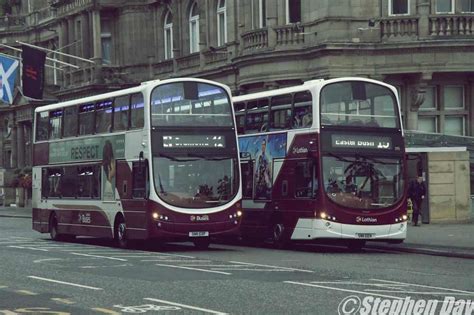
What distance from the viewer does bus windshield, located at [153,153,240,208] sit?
27.2 meters

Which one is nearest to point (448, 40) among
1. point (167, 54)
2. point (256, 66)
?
point (256, 66)

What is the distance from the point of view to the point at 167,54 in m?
54.9

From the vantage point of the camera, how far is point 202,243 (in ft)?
98.3

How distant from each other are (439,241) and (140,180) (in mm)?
A: 7749

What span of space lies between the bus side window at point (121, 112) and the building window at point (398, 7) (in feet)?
44.5

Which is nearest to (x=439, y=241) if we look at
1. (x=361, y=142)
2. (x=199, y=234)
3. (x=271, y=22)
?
(x=361, y=142)

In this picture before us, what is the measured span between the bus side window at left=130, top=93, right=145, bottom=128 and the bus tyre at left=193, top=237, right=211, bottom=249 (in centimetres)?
325

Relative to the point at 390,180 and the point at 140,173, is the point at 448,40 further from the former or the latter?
the point at 140,173

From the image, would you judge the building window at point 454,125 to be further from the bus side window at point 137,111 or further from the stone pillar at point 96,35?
the stone pillar at point 96,35

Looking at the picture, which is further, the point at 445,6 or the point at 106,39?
the point at 106,39

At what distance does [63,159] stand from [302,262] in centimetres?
1185

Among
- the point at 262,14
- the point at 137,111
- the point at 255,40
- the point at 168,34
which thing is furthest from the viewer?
the point at 168,34

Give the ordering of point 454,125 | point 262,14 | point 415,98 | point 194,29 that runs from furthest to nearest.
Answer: point 194,29
point 262,14
point 454,125
point 415,98

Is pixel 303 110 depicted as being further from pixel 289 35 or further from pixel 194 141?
pixel 289 35
